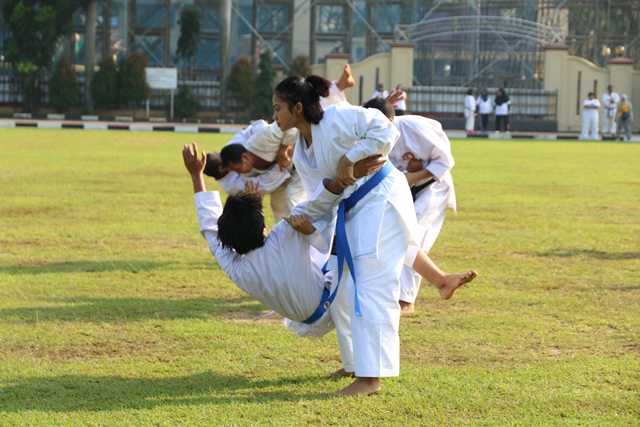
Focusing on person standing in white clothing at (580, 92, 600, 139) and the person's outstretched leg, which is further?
person standing in white clothing at (580, 92, 600, 139)

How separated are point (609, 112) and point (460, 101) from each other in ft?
17.7

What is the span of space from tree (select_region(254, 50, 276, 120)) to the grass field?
2641cm

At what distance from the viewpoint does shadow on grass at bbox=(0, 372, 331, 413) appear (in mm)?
5098

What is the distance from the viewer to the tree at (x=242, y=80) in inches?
1591

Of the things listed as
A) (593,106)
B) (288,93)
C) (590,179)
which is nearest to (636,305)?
(288,93)

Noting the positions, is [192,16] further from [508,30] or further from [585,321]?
[585,321]

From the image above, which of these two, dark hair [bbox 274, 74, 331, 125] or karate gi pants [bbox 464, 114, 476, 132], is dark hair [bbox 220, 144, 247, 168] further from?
karate gi pants [bbox 464, 114, 476, 132]

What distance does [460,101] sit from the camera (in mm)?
40031

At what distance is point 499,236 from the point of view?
1109 centimetres

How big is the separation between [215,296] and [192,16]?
111 feet

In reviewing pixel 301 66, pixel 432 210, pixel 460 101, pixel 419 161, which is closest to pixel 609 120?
pixel 460 101

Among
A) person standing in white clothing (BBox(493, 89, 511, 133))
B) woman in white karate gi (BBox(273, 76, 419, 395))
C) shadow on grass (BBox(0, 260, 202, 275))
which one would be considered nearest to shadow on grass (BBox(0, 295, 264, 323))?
shadow on grass (BBox(0, 260, 202, 275))

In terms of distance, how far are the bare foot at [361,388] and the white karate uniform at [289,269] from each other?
0.49 m

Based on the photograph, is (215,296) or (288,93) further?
(215,296)
